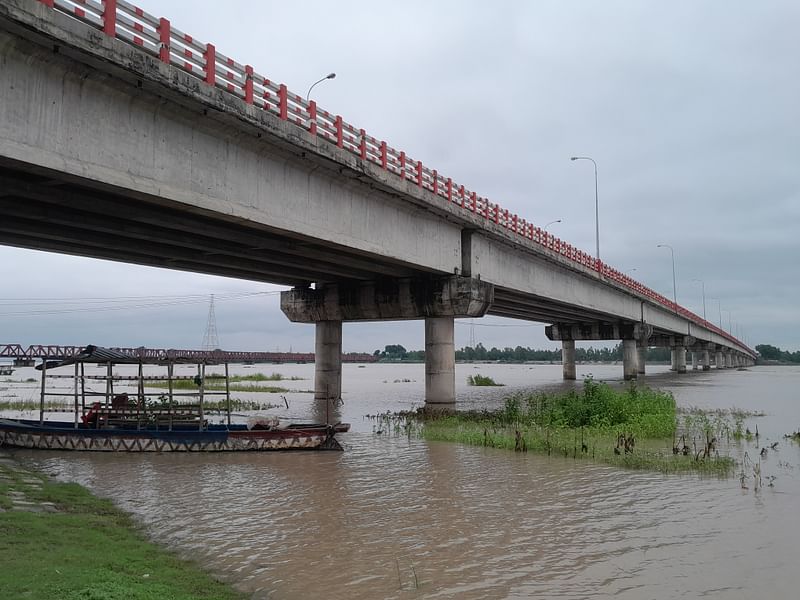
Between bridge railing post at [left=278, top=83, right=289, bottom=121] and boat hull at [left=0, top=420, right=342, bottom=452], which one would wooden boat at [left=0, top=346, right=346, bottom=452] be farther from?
bridge railing post at [left=278, top=83, right=289, bottom=121]

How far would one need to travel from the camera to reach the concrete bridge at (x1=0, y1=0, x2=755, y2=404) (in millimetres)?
10492

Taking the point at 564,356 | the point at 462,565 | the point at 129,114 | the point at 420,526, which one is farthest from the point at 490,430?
the point at 564,356

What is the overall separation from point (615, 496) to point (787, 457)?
21.2 feet

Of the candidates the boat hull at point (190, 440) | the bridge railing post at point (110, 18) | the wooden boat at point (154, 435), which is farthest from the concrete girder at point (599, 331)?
the bridge railing post at point (110, 18)

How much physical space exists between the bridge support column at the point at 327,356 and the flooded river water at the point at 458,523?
15.2 m

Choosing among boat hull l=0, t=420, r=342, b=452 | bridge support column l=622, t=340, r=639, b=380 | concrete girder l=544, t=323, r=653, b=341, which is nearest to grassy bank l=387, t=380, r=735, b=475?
boat hull l=0, t=420, r=342, b=452

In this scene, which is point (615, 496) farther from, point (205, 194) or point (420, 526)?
point (205, 194)

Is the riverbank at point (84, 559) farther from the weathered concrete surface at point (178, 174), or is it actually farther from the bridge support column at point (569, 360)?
the bridge support column at point (569, 360)

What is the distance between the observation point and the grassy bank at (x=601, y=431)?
13.6 meters

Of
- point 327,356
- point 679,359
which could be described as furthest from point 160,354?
point 679,359

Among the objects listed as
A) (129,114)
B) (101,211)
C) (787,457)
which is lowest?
(787,457)

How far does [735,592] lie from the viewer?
629 centimetres

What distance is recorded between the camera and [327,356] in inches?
1200

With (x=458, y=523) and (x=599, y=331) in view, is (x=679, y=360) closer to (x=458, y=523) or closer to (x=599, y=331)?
(x=599, y=331)
